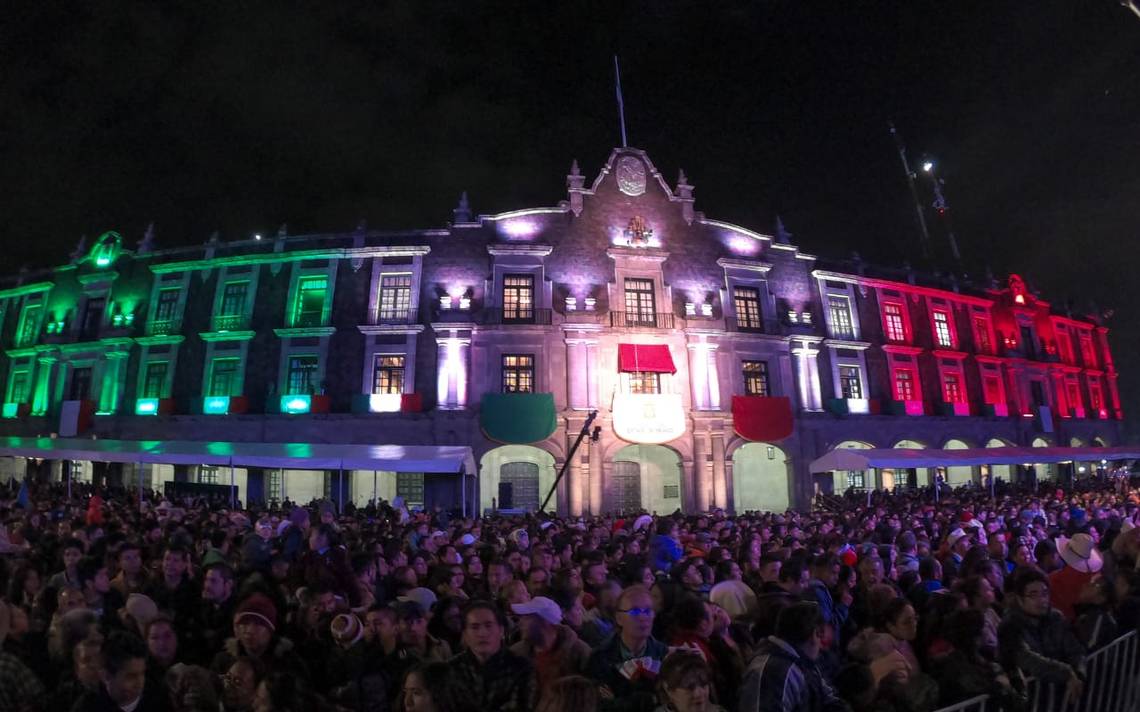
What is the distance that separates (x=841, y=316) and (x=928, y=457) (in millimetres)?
8840

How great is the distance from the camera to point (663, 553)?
937cm

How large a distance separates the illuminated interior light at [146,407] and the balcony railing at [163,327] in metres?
2.76

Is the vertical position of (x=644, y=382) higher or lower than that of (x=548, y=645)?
higher

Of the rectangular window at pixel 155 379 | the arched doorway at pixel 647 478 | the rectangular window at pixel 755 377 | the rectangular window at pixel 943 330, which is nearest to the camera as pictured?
the rectangular window at pixel 155 379

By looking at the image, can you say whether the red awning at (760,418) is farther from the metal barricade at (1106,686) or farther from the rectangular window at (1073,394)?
the rectangular window at (1073,394)

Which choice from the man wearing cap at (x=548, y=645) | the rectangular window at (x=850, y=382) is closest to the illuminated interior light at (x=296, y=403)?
the rectangular window at (x=850, y=382)

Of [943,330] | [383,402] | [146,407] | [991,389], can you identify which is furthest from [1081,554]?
[991,389]

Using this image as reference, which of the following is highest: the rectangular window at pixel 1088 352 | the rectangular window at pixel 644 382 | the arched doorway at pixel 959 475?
the rectangular window at pixel 1088 352

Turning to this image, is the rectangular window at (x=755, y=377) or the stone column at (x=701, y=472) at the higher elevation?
the rectangular window at (x=755, y=377)

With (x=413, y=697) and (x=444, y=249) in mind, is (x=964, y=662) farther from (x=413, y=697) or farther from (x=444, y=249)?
(x=444, y=249)

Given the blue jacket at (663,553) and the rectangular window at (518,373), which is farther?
the rectangular window at (518,373)

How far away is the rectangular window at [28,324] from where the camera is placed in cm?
3162

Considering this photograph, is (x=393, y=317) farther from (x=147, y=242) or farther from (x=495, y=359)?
(x=147, y=242)

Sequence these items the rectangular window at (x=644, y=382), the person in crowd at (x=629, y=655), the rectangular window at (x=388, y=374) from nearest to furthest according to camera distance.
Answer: the person in crowd at (x=629, y=655)
the rectangular window at (x=388, y=374)
the rectangular window at (x=644, y=382)
